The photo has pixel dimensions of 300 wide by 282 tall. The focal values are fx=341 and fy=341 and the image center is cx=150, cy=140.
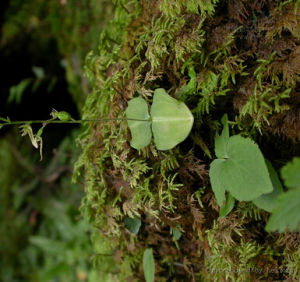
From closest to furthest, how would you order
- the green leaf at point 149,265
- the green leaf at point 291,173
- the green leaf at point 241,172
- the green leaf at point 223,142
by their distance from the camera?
the green leaf at point 291,173
the green leaf at point 241,172
the green leaf at point 223,142
the green leaf at point 149,265

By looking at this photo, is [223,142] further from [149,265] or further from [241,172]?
[149,265]

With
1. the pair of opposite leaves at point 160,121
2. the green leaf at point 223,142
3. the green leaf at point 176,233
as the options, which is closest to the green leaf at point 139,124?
the pair of opposite leaves at point 160,121

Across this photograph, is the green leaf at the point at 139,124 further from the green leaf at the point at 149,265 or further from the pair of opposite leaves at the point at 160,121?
the green leaf at the point at 149,265

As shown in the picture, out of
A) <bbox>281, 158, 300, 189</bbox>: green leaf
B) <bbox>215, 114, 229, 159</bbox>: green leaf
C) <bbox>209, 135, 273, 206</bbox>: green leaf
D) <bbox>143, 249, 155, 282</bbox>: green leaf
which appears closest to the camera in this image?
<bbox>281, 158, 300, 189</bbox>: green leaf

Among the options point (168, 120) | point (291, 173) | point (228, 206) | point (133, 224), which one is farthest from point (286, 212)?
point (133, 224)

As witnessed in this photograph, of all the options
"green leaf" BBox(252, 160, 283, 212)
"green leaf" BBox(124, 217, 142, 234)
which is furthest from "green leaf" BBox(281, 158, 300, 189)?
"green leaf" BBox(124, 217, 142, 234)

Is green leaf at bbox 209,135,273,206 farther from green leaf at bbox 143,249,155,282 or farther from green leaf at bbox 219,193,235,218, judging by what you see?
green leaf at bbox 143,249,155,282

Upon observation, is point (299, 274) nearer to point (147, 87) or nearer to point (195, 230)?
point (195, 230)
